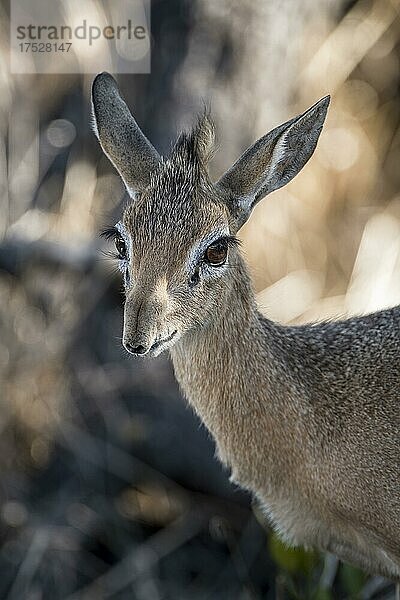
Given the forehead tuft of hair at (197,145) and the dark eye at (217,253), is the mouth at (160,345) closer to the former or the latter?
the dark eye at (217,253)

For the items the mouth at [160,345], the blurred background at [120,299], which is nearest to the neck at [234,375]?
the mouth at [160,345]

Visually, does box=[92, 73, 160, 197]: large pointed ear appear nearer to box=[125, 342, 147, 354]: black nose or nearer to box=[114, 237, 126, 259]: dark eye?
box=[114, 237, 126, 259]: dark eye

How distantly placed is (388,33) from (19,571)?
5023mm

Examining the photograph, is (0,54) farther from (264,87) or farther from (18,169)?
(264,87)

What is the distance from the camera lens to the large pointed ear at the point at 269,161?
440 cm

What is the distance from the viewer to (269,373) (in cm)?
464

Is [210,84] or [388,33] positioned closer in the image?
[210,84]

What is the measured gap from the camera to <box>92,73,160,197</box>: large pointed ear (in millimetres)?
4617

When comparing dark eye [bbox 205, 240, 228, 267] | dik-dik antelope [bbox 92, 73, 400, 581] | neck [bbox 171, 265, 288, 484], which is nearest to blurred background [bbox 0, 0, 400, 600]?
dik-dik antelope [bbox 92, 73, 400, 581]

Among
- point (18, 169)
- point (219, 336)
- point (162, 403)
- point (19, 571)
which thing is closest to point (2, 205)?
point (18, 169)

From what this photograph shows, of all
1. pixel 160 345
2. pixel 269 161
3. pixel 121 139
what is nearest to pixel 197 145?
pixel 269 161

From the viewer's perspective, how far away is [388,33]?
902 centimetres

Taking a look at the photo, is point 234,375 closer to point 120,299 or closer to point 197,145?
point 197,145

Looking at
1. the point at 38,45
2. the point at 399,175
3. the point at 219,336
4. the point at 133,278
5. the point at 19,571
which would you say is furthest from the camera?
the point at 399,175
